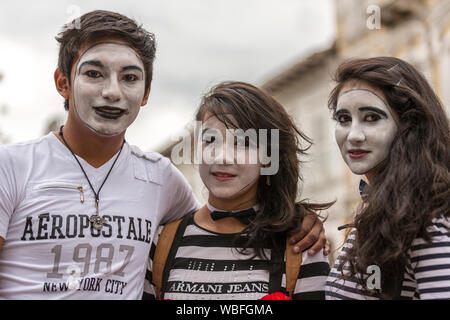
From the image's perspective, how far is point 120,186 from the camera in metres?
2.81

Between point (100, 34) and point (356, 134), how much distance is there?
1386mm

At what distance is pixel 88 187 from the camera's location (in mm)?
2699

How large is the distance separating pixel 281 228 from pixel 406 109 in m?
0.86

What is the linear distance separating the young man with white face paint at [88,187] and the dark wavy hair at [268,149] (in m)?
0.45

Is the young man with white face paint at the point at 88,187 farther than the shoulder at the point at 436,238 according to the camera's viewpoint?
Yes

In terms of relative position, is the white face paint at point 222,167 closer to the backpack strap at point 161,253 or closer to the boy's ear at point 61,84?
the backpack strap at point 161,253

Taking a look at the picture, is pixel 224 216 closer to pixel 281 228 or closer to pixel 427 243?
pixel 281 228

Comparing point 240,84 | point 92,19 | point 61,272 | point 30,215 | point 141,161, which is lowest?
point 61,272

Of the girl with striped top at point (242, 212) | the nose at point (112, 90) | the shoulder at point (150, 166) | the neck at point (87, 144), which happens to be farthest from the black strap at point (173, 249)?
the nose at point (112, 90)

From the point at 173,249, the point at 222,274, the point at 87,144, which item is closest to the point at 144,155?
the point at 87,144

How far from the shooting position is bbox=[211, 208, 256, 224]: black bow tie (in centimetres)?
289

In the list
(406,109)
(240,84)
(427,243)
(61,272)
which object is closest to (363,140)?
(406,109)

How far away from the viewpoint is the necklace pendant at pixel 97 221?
8.51 ft

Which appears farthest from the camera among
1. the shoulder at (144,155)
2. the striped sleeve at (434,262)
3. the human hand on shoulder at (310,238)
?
the shoulder at (144,155)
